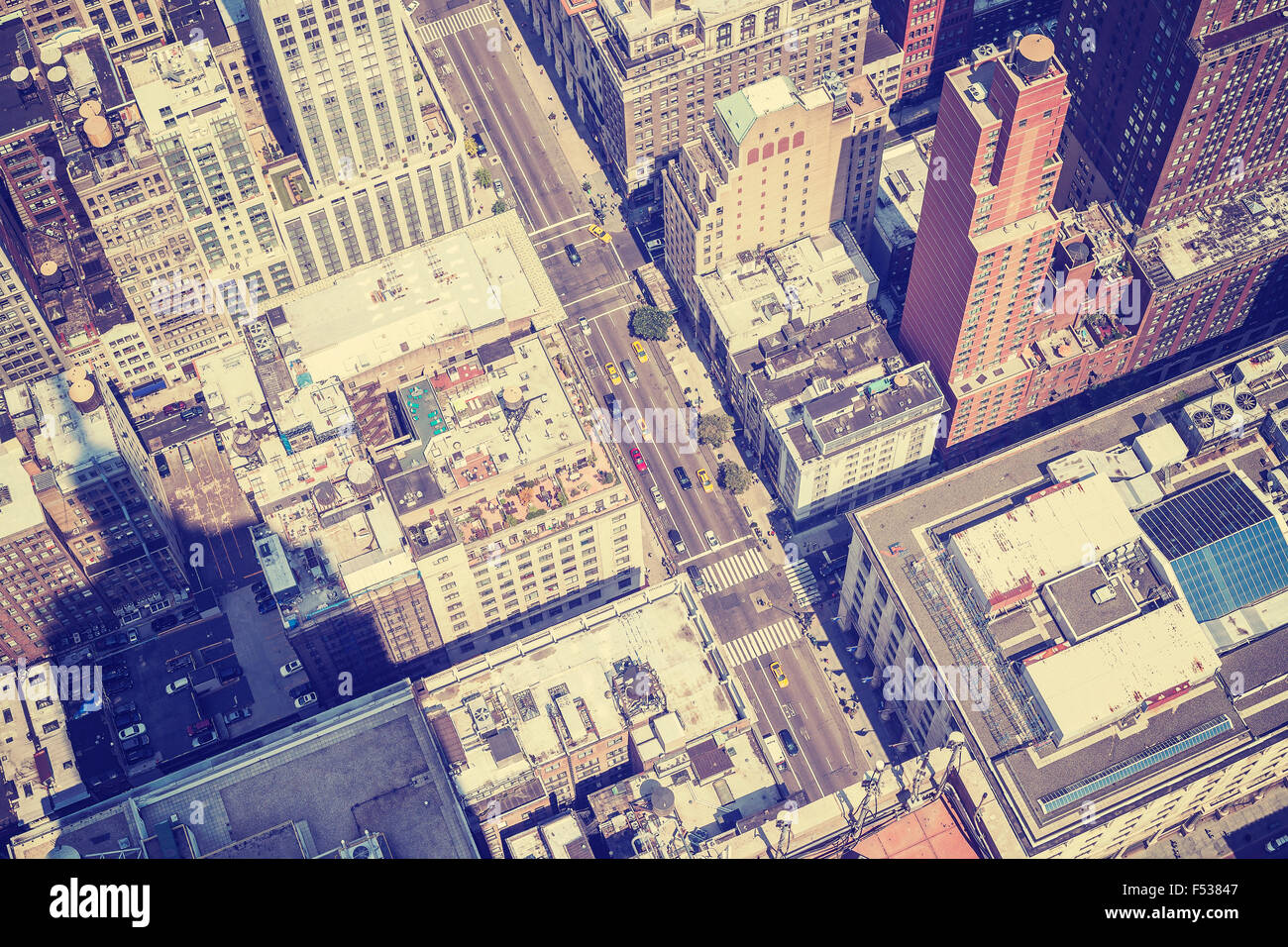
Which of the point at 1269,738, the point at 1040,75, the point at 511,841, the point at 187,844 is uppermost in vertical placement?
the point at 1040,75

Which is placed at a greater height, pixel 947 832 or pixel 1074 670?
pixel 1074 670

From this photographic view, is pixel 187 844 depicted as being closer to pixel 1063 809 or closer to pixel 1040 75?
pixel 1063 809
